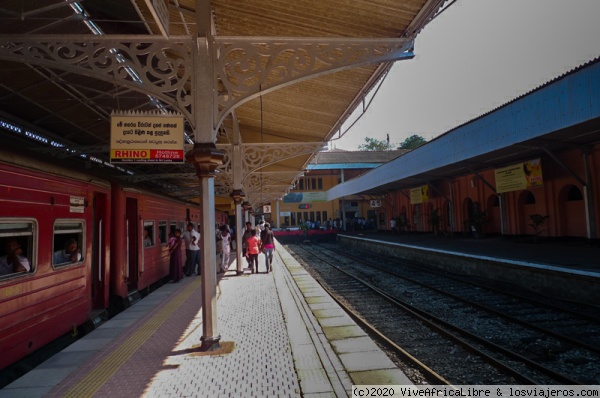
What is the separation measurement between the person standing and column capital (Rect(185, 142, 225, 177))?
229 inches

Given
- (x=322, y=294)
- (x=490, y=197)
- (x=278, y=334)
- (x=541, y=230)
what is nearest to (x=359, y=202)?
(x=490, y=197)

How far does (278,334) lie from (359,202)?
1486 inches

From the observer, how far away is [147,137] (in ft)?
14.5

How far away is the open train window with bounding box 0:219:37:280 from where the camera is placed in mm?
3631

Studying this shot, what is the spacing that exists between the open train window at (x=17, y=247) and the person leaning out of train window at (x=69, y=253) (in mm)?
612

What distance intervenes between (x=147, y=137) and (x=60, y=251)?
1994mm

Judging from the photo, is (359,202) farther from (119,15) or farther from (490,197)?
(119,15)

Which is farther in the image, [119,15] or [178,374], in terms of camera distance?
[119,15]

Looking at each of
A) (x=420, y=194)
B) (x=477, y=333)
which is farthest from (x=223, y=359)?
(x=420, y=194)

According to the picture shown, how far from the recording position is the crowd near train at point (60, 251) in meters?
3.68

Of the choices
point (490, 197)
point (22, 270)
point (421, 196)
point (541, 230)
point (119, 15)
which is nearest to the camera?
point (22, 270)

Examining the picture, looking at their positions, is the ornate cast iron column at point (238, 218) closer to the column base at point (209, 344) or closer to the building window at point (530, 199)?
the column base at point (209, 344)

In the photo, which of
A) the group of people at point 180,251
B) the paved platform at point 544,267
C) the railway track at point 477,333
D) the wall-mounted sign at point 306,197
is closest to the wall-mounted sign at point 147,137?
the railway track at point 477,333

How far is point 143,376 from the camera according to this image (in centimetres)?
355
